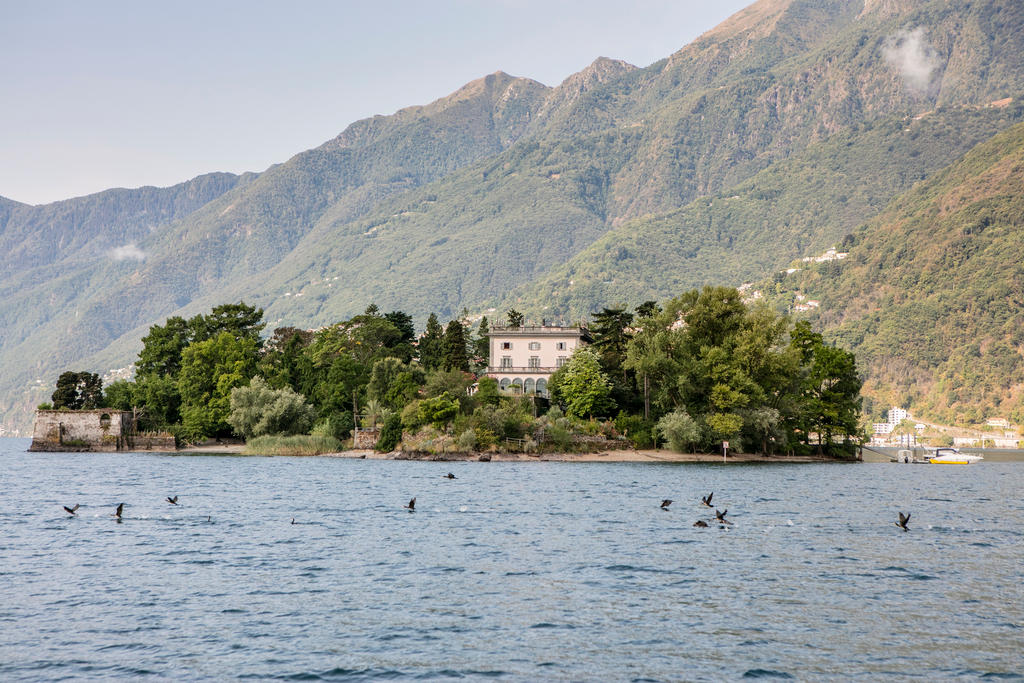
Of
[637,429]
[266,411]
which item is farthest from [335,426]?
[637,429]

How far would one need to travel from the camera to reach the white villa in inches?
5256

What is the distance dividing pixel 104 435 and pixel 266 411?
2621cm

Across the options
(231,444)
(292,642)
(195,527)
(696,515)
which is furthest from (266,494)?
(231,444)

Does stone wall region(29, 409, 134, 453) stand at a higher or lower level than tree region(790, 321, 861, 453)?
lower

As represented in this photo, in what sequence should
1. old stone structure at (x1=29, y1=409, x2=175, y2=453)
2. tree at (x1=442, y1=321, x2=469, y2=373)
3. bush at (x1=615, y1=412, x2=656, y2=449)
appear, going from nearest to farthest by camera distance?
bush at (x1=615, y1=412, x2=656, y2=449), tree at (x1=442, y1=321, x2=469, y2=373), old stone structure at (x1=29, y1=409, x2=175, y2=453)

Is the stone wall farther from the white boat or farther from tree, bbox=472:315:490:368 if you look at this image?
the white boat

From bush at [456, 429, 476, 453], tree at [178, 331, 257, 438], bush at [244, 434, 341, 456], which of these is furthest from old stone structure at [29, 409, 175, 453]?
bush at [456, 429, 476, 453]

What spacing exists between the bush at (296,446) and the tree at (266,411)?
281 centimetres

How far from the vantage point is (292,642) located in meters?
25.8

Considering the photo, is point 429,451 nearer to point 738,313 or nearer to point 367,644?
point 738,313

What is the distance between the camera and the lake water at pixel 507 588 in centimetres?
2412

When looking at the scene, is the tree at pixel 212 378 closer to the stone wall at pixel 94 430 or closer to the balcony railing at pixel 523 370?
the stone wall at pixel 94 430

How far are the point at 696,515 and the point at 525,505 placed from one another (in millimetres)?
10814

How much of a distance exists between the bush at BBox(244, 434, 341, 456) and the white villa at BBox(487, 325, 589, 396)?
25.4m
